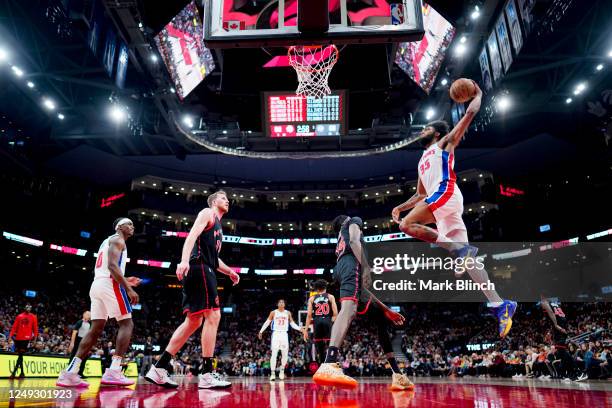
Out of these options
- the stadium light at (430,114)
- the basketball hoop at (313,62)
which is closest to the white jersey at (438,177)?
the basketball hoop at (313,62)

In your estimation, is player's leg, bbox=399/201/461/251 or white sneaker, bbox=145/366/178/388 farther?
white sneaker, bbox=145/366/178/388

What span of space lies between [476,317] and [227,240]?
1913cm

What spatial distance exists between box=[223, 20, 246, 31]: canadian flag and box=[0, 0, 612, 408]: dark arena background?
0.02 m

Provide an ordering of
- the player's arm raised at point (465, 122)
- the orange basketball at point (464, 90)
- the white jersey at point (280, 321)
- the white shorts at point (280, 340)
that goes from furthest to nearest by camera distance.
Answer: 1. the white shorts at point (280, 340)
2. the white jersey at point (280, 321)
3. the orange basketball at point (464, 90)
4. the player's arm raised at point (465, 122)

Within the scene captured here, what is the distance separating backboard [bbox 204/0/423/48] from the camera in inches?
217

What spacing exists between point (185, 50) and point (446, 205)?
33.2ft

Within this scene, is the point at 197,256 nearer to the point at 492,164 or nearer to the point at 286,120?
the point at 286,120

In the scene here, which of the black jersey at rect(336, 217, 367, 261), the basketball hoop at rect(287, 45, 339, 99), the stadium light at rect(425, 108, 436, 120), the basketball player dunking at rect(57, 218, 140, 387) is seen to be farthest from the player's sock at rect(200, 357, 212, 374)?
the stadium light at rect(425, 108, 436, 120)

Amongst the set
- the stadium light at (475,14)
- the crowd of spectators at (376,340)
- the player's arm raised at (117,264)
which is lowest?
the crowd of spectators at (376,340)

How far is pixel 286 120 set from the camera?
1214 centimetres

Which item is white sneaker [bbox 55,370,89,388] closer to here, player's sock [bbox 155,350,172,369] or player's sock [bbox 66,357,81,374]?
player's sock [bbox 66,357,81,374]

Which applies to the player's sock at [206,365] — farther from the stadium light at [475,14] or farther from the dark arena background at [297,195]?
the stadium light at [475,14]

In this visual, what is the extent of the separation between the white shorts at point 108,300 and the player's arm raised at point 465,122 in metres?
3.92

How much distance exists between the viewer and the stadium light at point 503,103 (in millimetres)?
14362
